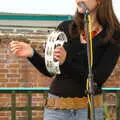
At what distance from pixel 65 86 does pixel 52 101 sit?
0.12m

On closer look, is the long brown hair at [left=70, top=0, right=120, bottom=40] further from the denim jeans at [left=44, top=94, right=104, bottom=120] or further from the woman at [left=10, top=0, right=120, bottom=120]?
the denim jeans at [left=44, top=94, right=104, bottom=120]

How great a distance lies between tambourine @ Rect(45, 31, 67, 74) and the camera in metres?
2.97

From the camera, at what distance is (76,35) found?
3.24 m

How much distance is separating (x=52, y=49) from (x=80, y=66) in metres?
0.24

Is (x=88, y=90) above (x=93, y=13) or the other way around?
the other way around

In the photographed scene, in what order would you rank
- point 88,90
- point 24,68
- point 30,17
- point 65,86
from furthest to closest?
1. point 30,17
2. point 24,68
3. point 65,86
4. point 88,90

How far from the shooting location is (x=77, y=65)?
3115 mm

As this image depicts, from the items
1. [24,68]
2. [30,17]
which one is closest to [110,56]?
[24,68]

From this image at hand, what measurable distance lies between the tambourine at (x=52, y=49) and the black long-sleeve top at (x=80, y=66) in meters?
0.07

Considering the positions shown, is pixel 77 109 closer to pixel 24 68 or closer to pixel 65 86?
pixel 65 86

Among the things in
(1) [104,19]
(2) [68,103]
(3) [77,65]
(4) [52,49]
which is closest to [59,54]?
(4) [52,49]

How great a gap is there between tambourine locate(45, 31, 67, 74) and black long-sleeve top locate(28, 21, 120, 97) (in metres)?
0.07

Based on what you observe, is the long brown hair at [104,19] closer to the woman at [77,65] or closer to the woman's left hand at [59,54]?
the woman at [77,65]

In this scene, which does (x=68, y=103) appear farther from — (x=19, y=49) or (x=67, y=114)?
→ (x=19, y=49)
